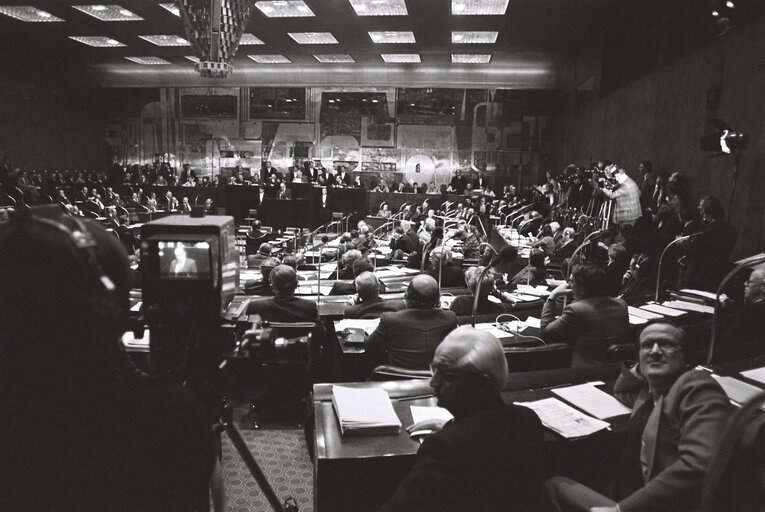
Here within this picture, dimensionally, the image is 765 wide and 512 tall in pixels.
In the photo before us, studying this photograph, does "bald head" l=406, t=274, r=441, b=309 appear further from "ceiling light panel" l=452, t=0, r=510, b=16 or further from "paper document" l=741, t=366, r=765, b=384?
"ceiling light panel" l=452, t=0, r=510, b=16

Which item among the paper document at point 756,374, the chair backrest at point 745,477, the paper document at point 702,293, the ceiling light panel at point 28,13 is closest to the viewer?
the chair backrest at point 745,477

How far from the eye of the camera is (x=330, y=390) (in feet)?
7.86

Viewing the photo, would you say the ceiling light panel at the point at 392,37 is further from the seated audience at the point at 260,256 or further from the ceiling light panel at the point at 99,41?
the seated audience at the point at 260,256

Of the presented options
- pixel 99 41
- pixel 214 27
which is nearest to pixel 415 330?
pixel 214 27

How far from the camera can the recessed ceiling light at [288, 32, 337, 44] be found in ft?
46.2

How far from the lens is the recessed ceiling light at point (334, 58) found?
55.5 ft

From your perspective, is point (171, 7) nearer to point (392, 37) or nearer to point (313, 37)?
point (313, 37)

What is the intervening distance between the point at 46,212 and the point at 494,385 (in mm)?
1191

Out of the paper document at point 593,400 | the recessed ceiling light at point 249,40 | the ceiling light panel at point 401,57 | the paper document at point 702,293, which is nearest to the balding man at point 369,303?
the paper document at point 593,400

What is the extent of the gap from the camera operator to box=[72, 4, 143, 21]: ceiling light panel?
1326 centimetres

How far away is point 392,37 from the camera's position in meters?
14.3

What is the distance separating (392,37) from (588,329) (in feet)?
41.6

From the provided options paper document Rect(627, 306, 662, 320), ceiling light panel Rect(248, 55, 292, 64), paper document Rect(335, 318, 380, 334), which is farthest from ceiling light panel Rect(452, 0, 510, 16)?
paper document Rect(335, 318, 380, 334)

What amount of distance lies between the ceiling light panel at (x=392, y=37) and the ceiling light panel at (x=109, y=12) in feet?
18.5
